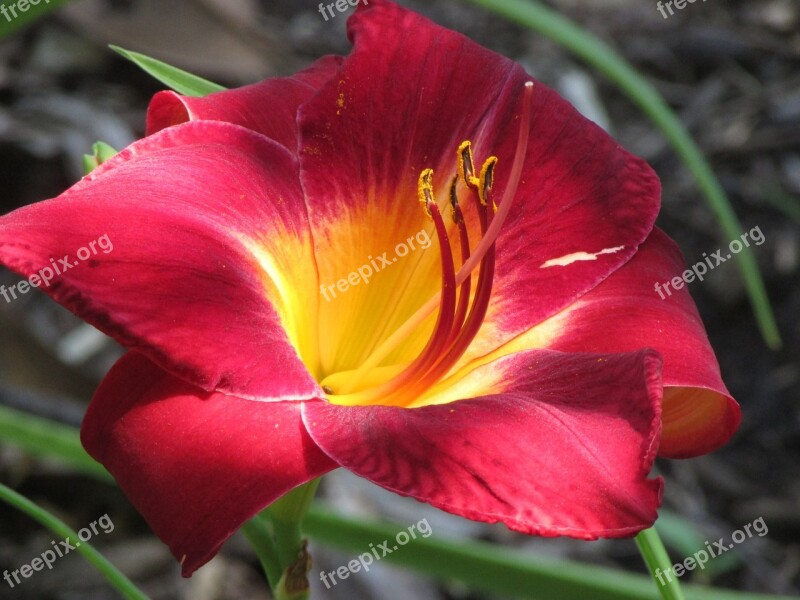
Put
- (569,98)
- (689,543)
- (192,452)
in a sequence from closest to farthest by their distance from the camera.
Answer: (192,452)
(689,543)
(569,98)

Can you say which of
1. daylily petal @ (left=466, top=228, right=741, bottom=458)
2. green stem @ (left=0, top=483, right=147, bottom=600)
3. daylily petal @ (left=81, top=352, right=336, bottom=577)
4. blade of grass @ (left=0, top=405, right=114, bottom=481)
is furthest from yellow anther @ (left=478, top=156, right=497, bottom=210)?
blade of grass @ (left=0, top=405, right=114, bottom=481)

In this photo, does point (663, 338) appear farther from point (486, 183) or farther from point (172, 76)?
point (172, 76)

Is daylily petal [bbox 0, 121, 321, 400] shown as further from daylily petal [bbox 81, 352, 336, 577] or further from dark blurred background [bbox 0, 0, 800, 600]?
dark blurred background [bbox 0, 0, 800, 600]

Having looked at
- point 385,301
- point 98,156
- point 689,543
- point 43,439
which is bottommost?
point 689,543

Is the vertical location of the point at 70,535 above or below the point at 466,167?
below

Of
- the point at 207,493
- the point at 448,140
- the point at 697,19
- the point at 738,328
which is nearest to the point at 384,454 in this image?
the point at 207,493

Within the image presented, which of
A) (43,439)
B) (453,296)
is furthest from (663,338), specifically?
(43,439)

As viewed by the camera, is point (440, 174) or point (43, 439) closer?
point (440, 174)
